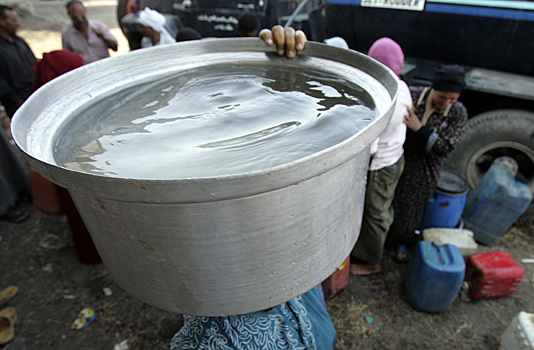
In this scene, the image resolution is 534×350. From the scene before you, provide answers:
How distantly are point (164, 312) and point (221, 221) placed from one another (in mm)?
2523

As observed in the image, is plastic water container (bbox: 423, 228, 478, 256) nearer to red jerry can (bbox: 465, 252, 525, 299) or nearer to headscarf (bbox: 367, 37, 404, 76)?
red jerry can (bbox: 465, 252, 525, 299)

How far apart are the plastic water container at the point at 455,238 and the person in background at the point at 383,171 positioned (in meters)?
0.45

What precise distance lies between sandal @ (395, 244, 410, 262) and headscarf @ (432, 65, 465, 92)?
1.63m

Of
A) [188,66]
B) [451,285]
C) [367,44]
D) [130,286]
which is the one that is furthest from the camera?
[367,44]

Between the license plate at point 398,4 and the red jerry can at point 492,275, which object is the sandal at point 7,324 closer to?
the red jerry can at point 492,275

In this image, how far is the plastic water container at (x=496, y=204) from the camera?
326 cm

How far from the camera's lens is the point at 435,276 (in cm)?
268

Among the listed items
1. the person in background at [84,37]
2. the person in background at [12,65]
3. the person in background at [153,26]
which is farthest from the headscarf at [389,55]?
the person in background at [12,65]

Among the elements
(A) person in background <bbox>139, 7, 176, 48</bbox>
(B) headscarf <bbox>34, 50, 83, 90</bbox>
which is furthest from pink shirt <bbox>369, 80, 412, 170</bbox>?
(A) person in background <bbox>139, 7, 176, 48</bbox>

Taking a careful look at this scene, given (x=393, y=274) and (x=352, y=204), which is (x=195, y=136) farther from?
(x=393, y=274)

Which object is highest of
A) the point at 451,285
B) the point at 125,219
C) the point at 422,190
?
the point at 125,219

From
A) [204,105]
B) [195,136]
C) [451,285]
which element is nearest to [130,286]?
[195,136]

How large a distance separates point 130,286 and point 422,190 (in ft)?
9.18

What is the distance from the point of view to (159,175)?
0.95 meters
